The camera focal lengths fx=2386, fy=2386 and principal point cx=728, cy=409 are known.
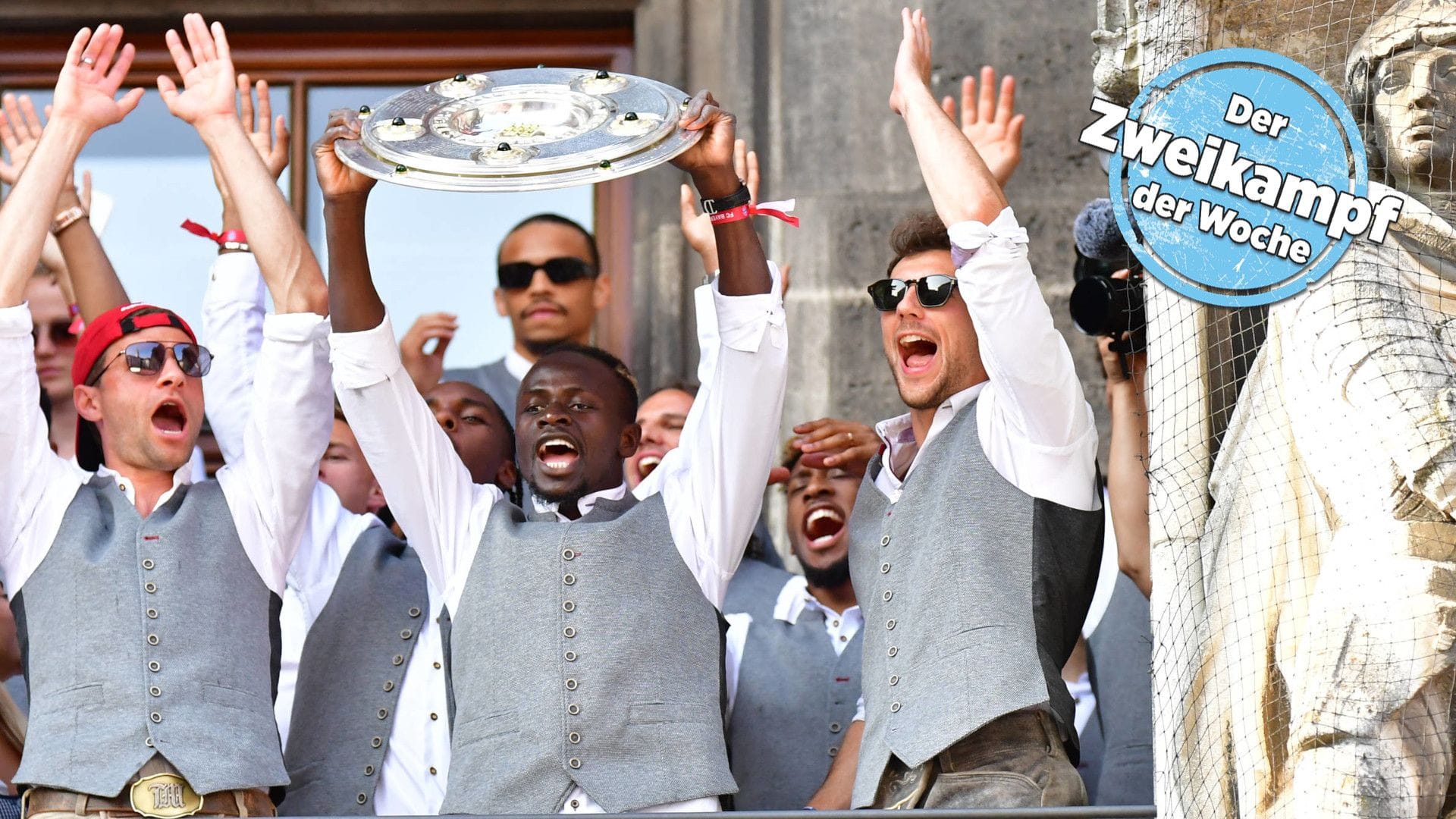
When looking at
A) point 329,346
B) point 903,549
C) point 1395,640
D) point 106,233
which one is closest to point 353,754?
point 329,346

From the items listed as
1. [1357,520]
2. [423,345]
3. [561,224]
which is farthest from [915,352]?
[423,345]

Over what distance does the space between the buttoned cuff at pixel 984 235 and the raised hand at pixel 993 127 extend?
484mm

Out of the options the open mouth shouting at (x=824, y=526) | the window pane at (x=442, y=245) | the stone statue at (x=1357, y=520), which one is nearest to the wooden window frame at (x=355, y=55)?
the window pane at (x=442, y=245)

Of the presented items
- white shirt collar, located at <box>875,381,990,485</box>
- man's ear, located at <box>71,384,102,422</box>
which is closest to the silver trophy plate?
white shirt collar, located at <box>875,381,990,485</box>

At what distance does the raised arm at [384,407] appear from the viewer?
16.1 feet

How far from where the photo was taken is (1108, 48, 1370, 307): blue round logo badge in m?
4.46

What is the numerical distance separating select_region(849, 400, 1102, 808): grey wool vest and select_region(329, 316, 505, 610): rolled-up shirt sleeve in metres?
0.86

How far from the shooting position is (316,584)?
545 centimetres

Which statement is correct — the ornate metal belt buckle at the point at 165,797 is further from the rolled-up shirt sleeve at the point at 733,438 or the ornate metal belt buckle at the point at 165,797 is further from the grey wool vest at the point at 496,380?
the grey wool vest at the point at 496,380

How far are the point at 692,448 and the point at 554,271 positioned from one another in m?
1.56

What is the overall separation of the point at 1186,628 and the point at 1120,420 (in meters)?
0.68

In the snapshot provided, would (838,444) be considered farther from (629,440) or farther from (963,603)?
(963,603)

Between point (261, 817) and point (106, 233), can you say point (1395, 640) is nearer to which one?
point (261, 817)

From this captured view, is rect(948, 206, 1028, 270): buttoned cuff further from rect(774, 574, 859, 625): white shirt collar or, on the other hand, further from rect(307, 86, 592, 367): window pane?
rect(307, 86, 592, 367): window pane
